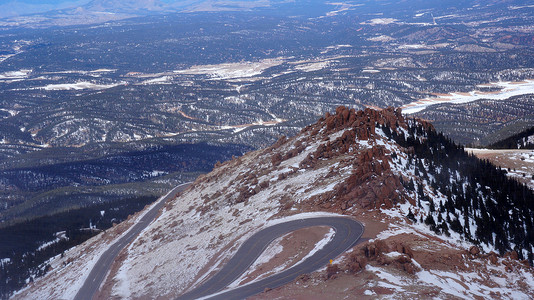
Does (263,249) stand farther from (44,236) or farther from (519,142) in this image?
(519,142)

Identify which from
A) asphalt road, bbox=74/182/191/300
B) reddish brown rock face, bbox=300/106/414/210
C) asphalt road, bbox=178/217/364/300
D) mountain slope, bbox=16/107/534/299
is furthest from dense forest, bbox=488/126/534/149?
asphalt road, bbox=74/182/191/300

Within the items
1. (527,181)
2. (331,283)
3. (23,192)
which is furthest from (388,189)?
(23,192)

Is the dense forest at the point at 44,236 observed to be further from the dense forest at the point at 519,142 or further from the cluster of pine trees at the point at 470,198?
the dense forest at the point at 519,142

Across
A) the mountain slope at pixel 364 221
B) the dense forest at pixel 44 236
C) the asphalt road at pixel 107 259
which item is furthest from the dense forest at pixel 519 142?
the dense forest at pixel 44 236

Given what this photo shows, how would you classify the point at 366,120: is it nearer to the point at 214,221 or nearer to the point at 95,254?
the point at 214,221

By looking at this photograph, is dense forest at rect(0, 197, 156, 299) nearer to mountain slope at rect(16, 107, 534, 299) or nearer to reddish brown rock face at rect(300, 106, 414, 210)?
mountain slope at rect(16, 107, 534, 299)

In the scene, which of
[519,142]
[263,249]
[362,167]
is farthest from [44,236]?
[519,142]
